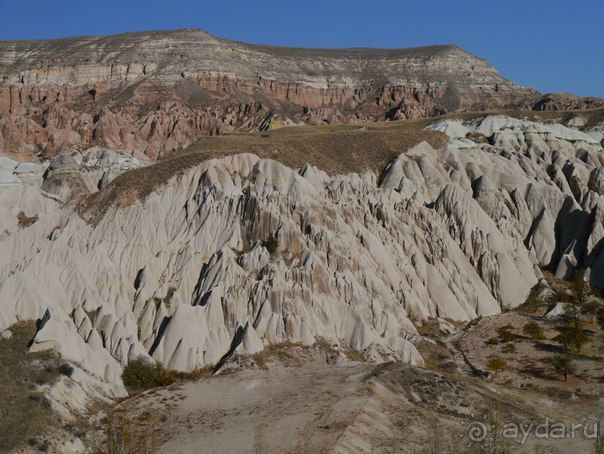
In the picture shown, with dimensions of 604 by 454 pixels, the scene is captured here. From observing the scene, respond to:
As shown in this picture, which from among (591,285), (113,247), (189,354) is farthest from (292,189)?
(591,285)

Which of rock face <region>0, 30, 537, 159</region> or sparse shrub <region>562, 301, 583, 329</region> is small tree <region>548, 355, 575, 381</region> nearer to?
sparse shrub <region>562, 301, 583, 329</region>

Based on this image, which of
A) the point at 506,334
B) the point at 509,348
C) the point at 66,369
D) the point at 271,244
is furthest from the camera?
the point at 506,334

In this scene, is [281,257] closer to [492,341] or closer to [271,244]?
[271,244]

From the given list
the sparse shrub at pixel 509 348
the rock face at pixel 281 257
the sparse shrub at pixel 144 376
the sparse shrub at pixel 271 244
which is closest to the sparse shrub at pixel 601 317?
the rock face at pixel 281 257

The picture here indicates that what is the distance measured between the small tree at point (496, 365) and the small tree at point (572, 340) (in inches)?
167

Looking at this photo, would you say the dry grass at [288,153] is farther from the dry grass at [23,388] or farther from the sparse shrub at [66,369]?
the sparse shrub at [66,369]

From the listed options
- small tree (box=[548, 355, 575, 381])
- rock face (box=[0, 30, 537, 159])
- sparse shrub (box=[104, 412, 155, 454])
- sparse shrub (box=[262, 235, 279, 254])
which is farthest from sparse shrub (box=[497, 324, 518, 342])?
rock face (box=[0, 30, 537, 159])

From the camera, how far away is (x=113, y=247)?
4519 centimetres

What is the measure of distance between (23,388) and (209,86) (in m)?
147

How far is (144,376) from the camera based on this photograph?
33406 millimetres

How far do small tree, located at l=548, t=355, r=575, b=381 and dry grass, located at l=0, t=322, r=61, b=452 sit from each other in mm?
28471

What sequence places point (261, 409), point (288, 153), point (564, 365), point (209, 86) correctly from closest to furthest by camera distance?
point (261, 409)
point (564, 365)
point (288, 153)
point (209, 86)

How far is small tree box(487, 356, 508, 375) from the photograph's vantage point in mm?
39562

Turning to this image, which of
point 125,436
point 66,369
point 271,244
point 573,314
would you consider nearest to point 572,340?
point 573,314
